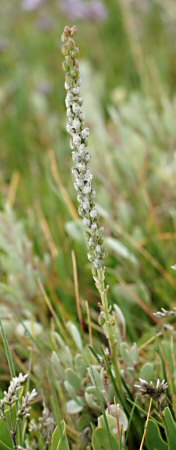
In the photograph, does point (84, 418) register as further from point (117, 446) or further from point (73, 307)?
point (73, 307)

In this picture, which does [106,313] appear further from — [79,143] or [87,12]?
[87,12]

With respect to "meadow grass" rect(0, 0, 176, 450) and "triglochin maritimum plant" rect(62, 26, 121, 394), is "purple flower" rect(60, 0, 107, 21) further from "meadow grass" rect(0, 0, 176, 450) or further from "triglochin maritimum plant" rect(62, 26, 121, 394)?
"triglochin maritimum plant" rect(62, 26, 121, 394)

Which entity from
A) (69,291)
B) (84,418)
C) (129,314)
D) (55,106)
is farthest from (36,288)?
(55,106)

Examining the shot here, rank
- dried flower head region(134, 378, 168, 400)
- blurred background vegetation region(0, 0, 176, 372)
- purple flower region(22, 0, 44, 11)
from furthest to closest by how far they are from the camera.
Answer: purple flower region(22, 0, 44, 11)
blurred background vegetation region(0, 0, 176, 372)
dried flower head region(134, 378, 168, 400)

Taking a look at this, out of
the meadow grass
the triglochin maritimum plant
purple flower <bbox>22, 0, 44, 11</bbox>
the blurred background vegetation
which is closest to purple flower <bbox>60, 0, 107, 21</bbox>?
the blurred background vegetation

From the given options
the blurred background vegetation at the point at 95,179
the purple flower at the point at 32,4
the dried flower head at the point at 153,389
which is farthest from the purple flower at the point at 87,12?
the dried flower head at the point at 153,389

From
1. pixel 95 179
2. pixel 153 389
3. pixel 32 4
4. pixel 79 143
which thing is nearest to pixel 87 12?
pixel 32 4
